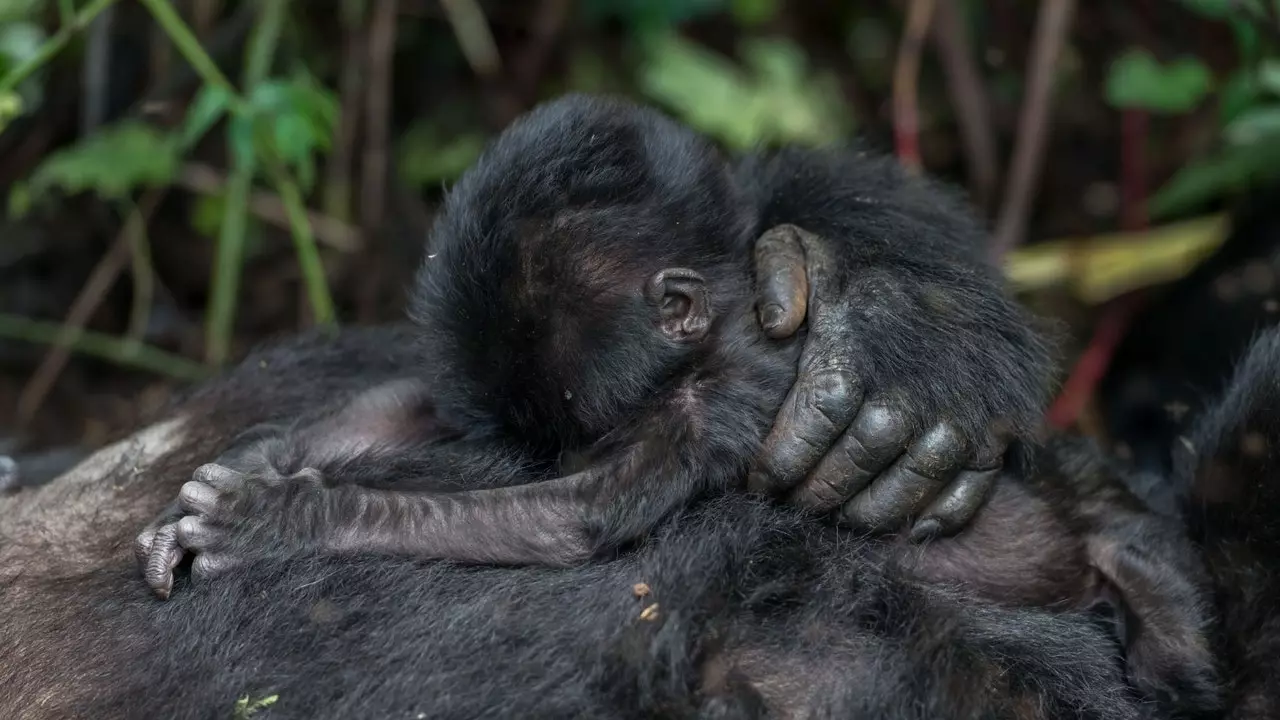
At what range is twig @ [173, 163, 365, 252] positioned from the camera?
3104 millimetres

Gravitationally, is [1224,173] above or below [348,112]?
below

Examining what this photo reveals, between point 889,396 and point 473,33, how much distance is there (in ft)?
6.89

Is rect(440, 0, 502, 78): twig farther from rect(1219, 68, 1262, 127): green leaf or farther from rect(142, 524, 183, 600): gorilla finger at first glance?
rect(142, 524, 183, 600): gorilla finger

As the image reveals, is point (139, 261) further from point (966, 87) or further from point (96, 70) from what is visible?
point (966, 87)

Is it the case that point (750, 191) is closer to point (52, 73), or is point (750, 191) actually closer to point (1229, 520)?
point (1229, 520)

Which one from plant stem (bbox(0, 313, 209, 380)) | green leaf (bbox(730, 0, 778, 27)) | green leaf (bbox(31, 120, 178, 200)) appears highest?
green leaf (bbox(730, 0, 778, 27))

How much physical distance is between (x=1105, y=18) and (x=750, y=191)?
2013mm

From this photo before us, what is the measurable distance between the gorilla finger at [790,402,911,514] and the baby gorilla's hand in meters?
0.60

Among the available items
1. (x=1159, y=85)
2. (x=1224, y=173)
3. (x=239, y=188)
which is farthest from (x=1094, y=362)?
(x=239, y=188)

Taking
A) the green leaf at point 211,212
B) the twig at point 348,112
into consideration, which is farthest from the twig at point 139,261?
the twig at point 348,112

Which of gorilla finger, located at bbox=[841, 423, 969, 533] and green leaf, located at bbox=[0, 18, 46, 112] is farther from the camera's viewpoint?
green leaf, located at bbox=[0, 18, 46, 112]

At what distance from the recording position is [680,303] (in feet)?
5.31

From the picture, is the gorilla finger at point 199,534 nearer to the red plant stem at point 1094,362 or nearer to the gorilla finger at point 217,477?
the gorilla finger at point 217,477

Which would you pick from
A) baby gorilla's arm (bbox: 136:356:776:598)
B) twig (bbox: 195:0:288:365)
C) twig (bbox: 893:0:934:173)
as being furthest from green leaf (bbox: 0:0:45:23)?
twig (bbox: 893:0:934:173)
